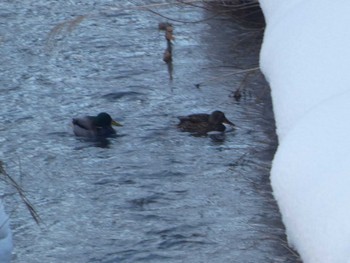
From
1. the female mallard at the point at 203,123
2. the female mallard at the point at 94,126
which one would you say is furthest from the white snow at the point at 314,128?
the female mallard at the point at 94,126

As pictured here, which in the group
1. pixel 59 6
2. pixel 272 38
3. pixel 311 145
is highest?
pixel 311 145

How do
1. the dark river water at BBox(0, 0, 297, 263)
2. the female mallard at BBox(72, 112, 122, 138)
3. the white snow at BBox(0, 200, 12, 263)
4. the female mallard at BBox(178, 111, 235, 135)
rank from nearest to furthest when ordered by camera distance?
the white snow at BBox(0, 200, 12, 263), the dark river water at BBox(0, 0, 297, 263), the female mallard at BBox(72, 112, 122, 138), the female mallard at BBox(178, 111, 235, 135)

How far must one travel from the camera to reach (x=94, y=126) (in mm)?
8320

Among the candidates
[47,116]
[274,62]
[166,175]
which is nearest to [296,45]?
[274,62]

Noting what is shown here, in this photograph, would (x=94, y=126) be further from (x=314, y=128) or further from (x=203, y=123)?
(x=314, y=128)

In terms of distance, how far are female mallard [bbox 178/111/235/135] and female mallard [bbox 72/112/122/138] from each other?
22.6 inches

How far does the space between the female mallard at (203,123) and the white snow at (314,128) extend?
2.09 metres

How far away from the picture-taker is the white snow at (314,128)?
3910mm

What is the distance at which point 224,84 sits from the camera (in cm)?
988

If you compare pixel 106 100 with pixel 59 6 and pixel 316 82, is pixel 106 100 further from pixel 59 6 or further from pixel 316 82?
pixel 316 82

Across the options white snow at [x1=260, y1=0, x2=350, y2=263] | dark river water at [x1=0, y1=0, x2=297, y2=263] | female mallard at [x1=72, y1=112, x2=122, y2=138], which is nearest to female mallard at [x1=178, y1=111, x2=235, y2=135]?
dark river water at [x1=0, y1=0, x2=297, y2=263]

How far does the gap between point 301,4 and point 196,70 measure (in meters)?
3.63

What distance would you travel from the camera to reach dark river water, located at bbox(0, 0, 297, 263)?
6691mm

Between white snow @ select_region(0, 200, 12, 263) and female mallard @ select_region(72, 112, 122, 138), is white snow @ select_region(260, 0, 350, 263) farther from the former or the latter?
female mallard @ select_region(72, 112, 122, 138)
